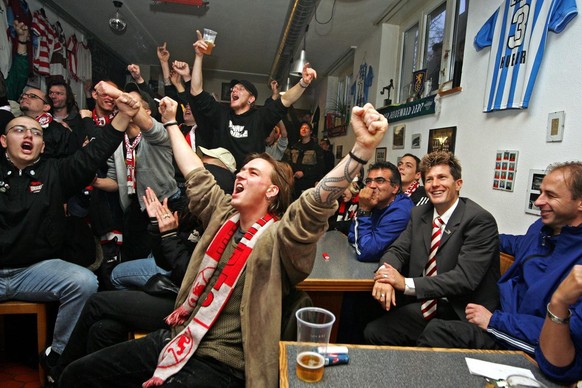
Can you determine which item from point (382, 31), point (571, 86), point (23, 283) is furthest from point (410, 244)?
point (382, 31)

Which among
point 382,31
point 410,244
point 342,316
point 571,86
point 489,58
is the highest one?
point 382,31

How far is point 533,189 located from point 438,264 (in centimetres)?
99

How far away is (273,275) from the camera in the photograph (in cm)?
131

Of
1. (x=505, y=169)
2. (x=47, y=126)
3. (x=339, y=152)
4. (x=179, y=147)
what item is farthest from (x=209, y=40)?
(x=339, y=152)

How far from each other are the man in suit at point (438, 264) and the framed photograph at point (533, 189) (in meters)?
0.67

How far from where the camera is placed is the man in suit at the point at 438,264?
6.04 feet

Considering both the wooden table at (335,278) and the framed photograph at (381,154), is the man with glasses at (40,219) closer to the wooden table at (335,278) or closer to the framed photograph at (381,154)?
the wooden table at (335,278)

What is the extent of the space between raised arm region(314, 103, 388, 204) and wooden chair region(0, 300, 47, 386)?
185 cm

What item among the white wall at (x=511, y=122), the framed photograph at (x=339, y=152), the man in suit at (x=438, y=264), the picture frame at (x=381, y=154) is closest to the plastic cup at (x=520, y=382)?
the man in suit at (x=438, y=264)

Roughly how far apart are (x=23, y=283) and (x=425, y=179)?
240 centimetres

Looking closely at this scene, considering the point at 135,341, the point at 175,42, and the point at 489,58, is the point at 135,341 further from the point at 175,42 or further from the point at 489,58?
the point at 175,42

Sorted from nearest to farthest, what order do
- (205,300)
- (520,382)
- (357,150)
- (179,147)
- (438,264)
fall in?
(520,382) → (357,150) → (205,300) → (179,147) → (438,264)

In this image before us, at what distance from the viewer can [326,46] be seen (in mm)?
6410

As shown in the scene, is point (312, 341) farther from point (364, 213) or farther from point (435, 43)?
point (435, 43)
